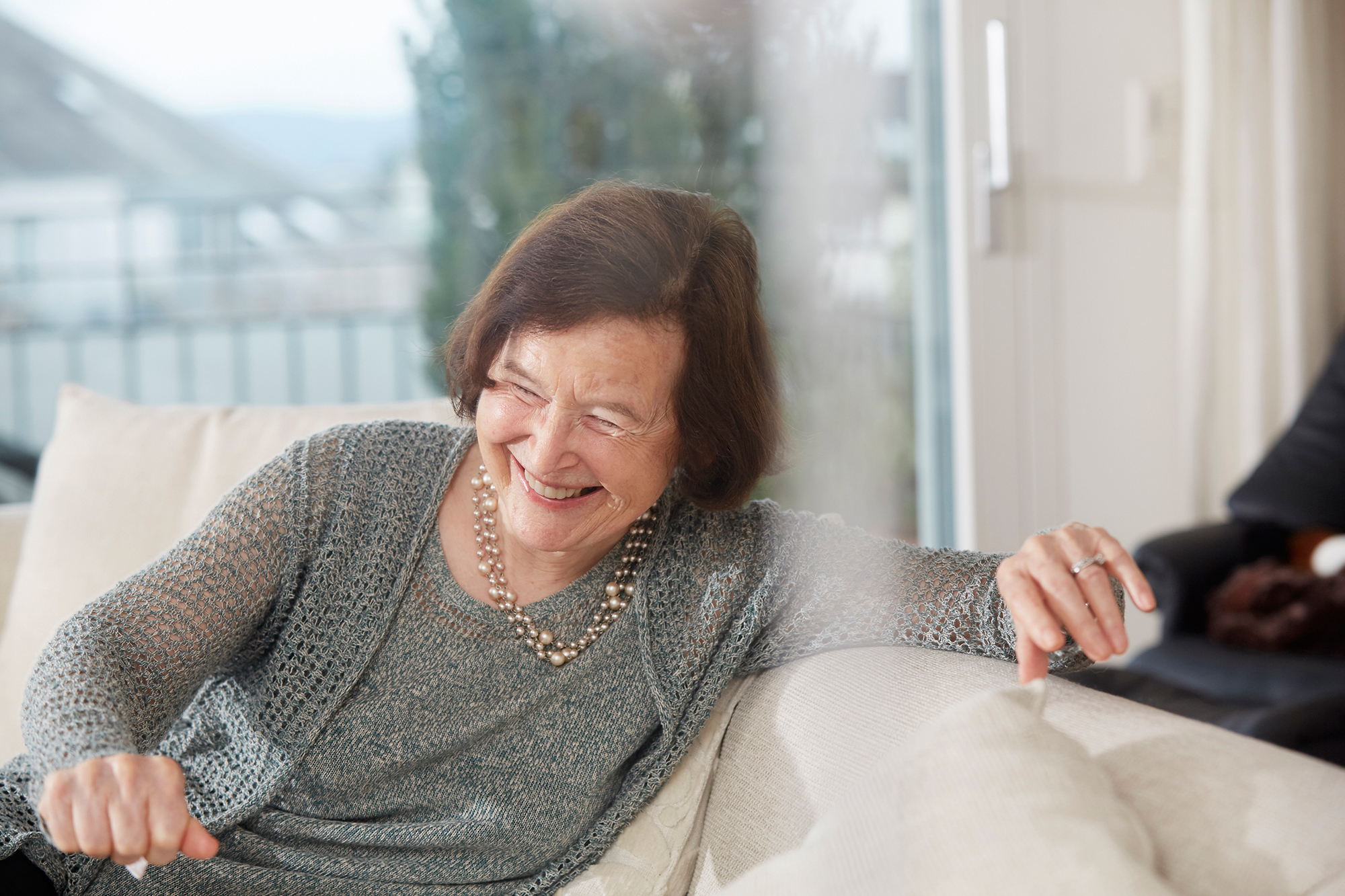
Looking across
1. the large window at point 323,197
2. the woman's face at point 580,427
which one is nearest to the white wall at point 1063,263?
the large window at point 323,197

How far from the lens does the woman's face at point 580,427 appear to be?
2.91 feet

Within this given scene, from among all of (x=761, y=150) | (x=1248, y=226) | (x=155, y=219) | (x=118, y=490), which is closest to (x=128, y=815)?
(x=118, y=490)

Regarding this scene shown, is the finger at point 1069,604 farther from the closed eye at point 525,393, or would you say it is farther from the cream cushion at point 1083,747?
the closed eye at point 525,393

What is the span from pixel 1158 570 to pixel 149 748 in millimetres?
1873

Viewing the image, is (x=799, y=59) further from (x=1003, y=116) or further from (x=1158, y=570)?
(x=1158, y=570)

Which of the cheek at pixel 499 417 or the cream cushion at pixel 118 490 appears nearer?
the cheek at pixel 499 417

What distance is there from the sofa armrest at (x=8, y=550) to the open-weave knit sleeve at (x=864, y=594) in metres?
1.09

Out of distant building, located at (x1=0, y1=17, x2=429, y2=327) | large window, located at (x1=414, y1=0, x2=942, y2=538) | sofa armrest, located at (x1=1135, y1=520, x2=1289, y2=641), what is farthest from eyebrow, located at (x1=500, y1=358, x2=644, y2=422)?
sofa armrest, located at (x1=1135, y1=520, x2=1289, y2=641)

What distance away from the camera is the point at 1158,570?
2096mm

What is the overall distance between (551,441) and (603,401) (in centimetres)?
6

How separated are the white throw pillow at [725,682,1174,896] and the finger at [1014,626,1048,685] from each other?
0.10 meters

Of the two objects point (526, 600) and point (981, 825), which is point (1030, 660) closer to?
point (981, 825)

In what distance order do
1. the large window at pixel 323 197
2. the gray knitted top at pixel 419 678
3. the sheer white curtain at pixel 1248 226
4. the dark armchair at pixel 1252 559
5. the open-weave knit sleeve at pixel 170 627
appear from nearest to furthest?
1. the open-weave knit sleeve at pixel 170 627
2. the gray knitted top at pixel 419 678
3. the large window at pixel 323 197
4. the dark armchair at pixel 1252 559
5. the sheer white curtain at pixel 1248 226

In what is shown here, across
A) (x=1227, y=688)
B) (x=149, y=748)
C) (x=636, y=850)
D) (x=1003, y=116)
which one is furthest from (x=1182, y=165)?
(x=149, y=748)
